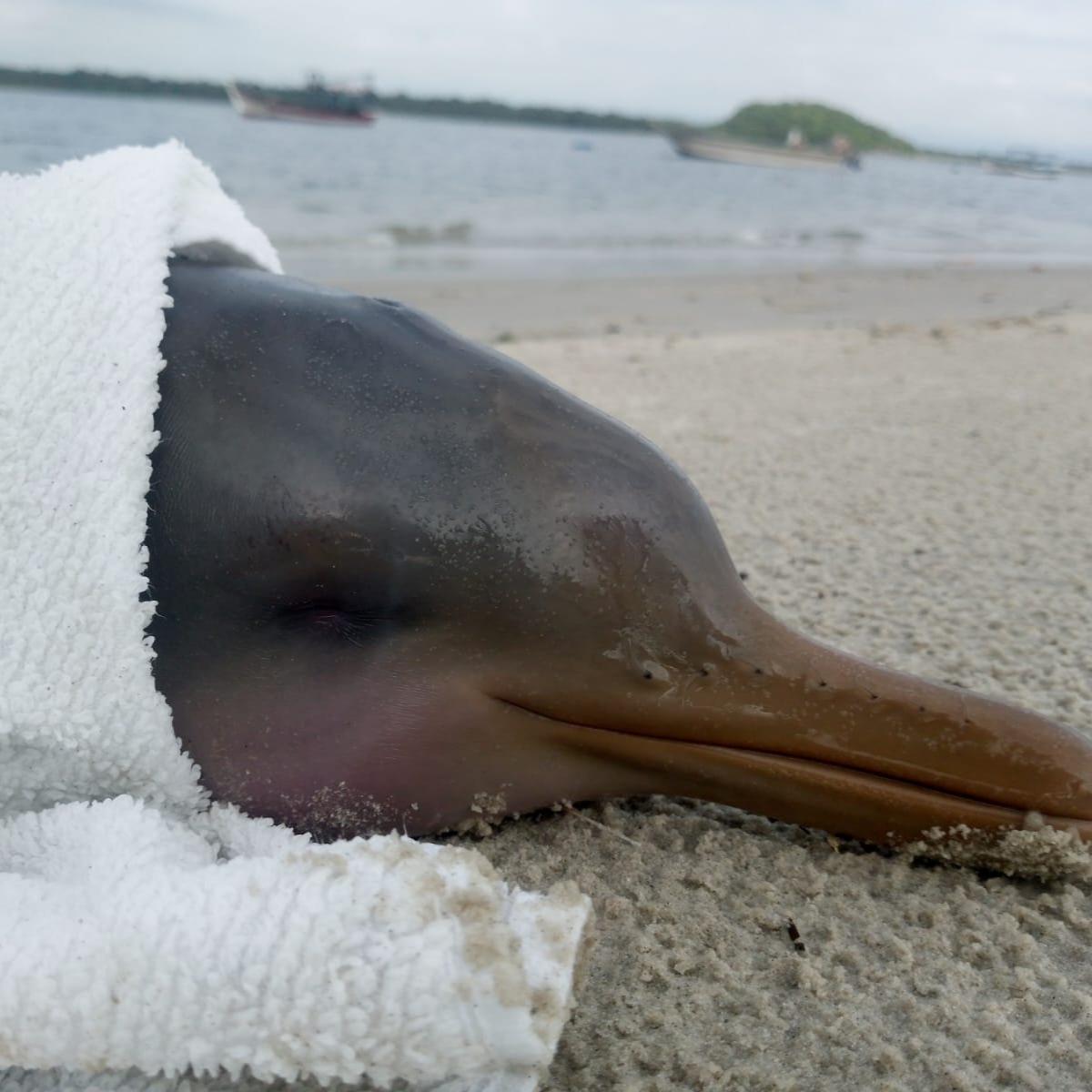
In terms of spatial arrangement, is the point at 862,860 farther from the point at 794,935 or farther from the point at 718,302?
the point at 718,302

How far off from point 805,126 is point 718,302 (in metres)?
70.6

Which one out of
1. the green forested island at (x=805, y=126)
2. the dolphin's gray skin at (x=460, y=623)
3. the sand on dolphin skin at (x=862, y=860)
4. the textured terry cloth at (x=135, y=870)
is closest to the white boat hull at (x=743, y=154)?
the green forested island at (x=805, y=126)

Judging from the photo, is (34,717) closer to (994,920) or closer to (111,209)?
(111,209)

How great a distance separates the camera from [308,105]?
151 feet

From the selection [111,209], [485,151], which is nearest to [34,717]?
[111,209]

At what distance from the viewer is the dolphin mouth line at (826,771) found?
148cm

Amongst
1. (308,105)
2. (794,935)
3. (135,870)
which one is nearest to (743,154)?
(308,105)

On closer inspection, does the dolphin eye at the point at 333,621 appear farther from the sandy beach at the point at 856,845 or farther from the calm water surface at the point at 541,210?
the calm water surface at the point at 541,210

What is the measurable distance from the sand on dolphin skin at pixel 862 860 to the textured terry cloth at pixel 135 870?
11.5 inches

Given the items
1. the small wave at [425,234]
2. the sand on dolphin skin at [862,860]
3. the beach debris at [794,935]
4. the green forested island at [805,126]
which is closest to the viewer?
the sand on dolphin skin at [862,860]

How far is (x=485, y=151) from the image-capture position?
3766 cm

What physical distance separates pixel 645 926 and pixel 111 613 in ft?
2.59

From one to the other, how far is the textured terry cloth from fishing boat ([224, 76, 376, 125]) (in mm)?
46263

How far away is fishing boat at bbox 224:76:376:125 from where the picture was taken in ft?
145
